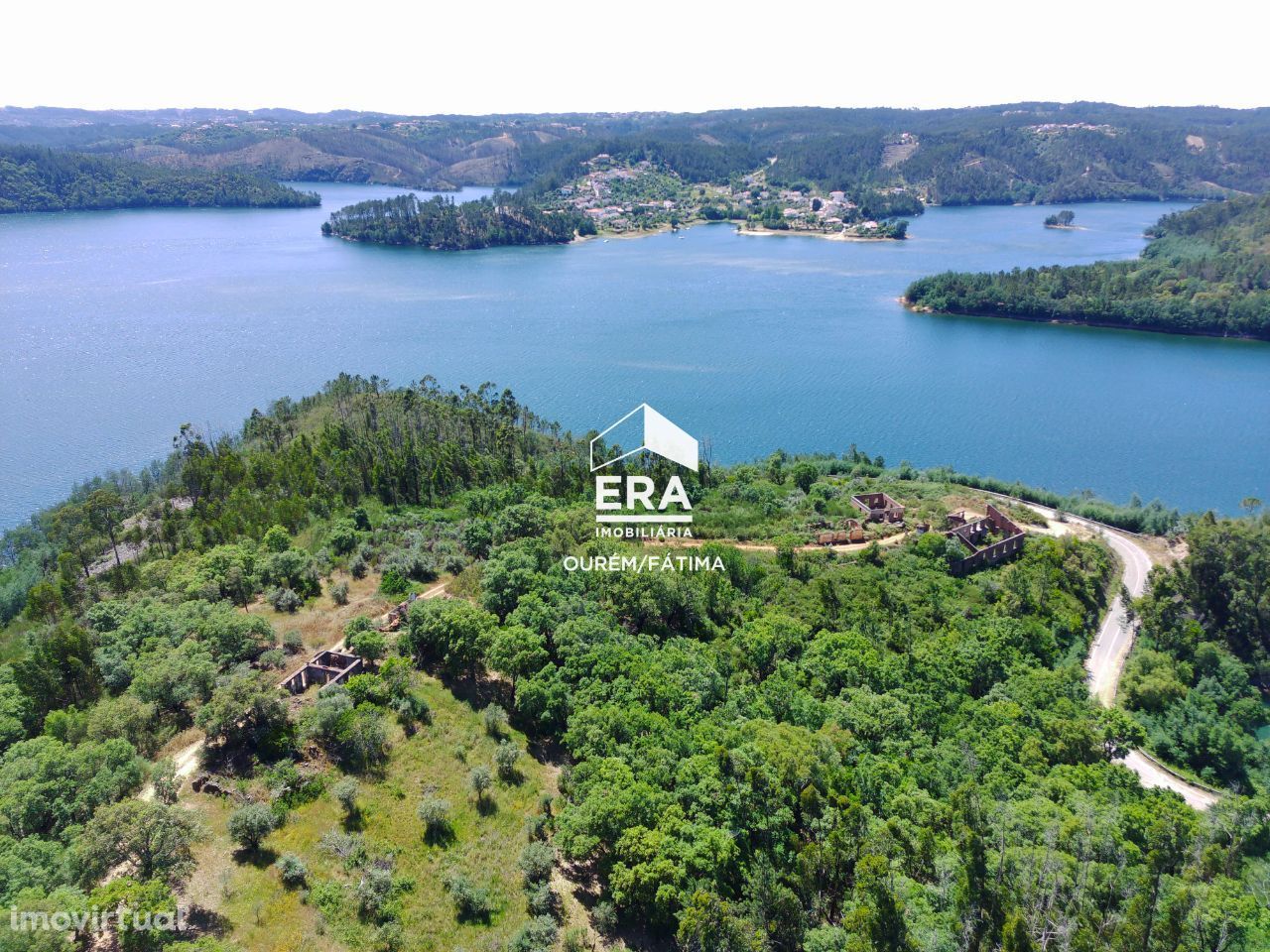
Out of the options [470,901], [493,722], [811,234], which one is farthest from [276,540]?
[811,234]

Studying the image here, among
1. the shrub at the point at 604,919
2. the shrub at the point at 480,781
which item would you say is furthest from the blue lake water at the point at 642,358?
the shrub at the point at 604,919

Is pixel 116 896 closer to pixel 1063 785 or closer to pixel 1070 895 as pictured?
pixel 1070 895

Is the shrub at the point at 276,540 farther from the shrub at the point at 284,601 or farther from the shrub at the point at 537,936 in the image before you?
the shrub at the point at 537,936

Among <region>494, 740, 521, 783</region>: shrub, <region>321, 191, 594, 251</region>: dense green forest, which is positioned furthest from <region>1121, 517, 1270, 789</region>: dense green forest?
<region>321, 191, 594, 251</region>: dense green forest

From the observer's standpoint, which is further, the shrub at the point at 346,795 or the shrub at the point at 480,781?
the shrub at the point at 480,781

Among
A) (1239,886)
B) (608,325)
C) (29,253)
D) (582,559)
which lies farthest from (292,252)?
(1239,886)

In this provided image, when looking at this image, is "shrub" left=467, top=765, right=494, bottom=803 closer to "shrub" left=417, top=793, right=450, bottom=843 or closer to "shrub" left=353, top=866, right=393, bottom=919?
"shrub" left=417, top=793, right=450, bottom=843
